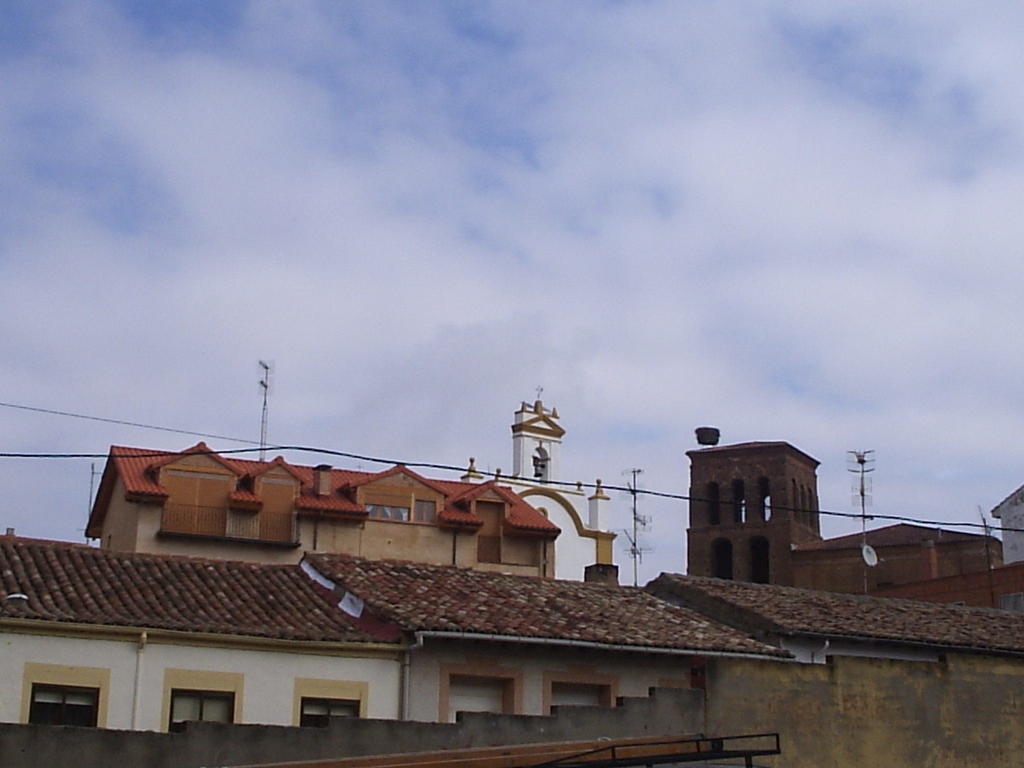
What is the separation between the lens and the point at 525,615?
2211 cm

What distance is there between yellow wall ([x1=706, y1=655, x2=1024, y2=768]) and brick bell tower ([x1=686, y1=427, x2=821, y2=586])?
154ft

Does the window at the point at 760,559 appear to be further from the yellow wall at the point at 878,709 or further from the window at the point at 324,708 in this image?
the window at the point at 324,708

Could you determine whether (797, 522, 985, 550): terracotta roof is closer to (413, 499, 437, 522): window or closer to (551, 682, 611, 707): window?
(413, 499, 437, 522): window

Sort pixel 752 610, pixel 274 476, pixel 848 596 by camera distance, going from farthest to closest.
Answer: pixel 274 476 < pixel 848 596 < pixel 752 610

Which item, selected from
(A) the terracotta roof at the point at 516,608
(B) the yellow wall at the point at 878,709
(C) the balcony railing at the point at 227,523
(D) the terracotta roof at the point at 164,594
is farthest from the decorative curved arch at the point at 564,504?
(D) the terracotta roof at the point at 164,594

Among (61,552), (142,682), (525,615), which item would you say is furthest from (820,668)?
(61,552)

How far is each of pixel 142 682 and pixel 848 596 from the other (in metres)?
14.7

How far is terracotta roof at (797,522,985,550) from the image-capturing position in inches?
2598

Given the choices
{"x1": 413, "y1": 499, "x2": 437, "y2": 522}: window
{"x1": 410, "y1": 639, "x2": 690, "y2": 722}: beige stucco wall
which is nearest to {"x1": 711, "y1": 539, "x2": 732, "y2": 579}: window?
{"x1": 413, "y1": 499, "x2": 437, "y2": 522}: window

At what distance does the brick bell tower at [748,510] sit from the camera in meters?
72.6

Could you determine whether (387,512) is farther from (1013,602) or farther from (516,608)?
(516,608)

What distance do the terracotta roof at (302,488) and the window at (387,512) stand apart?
2.15ft

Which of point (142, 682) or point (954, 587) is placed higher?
point (954, 587)

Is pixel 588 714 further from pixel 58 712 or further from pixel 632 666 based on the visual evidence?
pixel 58 712
